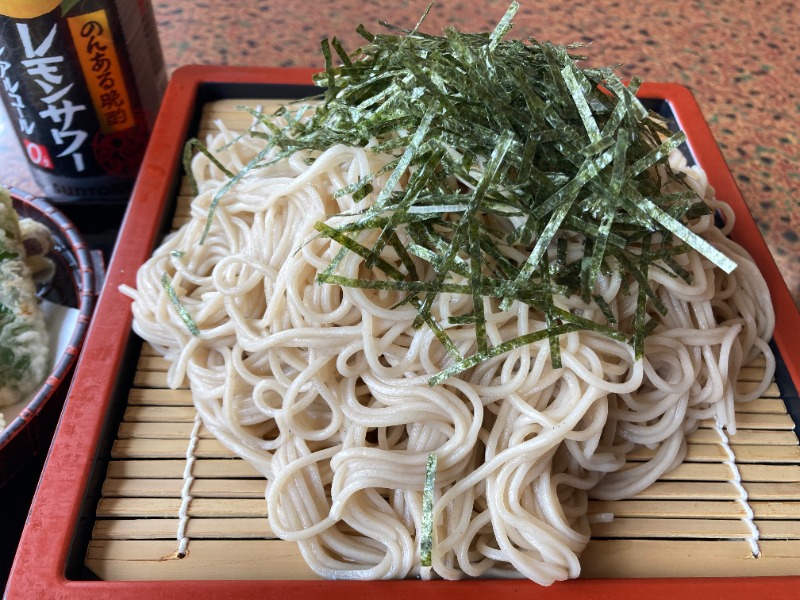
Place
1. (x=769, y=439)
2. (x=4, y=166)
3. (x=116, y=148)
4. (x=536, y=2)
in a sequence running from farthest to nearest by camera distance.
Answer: (x=536, y=2) < (x=4, y=166) < (x=116, y=148) < (x=769, y=439)

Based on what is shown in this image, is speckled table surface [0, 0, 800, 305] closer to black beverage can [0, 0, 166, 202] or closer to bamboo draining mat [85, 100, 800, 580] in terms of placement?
black beverage can [0, 0, 166, 202]

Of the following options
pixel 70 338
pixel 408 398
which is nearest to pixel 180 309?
pixel 70 338

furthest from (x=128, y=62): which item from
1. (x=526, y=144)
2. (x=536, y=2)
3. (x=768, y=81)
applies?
(x=768, y=81)

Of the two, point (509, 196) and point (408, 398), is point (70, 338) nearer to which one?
point (408, 398)

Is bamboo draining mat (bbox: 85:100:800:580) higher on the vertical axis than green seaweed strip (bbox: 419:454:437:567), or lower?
lower

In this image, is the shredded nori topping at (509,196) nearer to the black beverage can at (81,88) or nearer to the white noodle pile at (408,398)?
the white noodle pile at (408,398)

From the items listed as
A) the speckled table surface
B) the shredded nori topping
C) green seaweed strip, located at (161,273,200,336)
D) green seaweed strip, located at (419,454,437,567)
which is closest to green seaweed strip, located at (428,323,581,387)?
the shredded nori topping

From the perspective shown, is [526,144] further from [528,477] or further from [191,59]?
[191,59]
